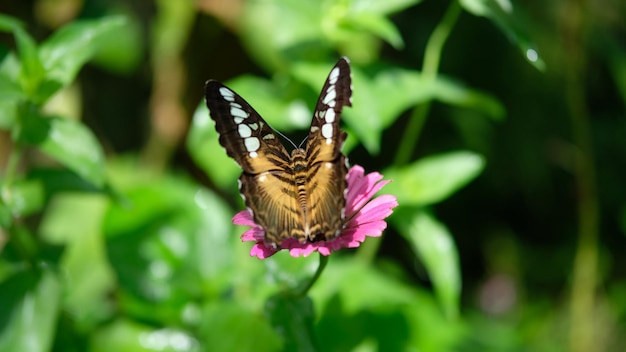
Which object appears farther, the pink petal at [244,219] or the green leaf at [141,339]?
the green leaf at [141,339]

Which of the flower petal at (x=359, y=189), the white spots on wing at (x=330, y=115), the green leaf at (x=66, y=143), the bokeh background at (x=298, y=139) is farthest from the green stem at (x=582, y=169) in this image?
the green leaf at (x=66, y=143)

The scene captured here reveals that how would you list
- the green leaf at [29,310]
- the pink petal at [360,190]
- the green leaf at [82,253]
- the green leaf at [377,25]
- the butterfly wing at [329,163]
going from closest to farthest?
the butterfly wing at [329,163]
the pink petal at [360,190]
the green leaf at [29,310]
the green leaf at [377,25]
the green leaf at [82,253]

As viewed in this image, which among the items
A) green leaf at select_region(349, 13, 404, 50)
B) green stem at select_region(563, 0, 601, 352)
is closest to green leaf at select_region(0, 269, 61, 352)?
green leaf at select_region(349, 13, 404, 50)

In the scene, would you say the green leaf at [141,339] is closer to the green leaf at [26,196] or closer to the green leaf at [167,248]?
the green leaf at [167,248]

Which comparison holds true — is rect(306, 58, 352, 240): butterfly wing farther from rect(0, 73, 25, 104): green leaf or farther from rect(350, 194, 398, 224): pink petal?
rect(0, 73, 25, 104): green leaf

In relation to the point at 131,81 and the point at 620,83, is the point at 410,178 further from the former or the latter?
the point at 131,81

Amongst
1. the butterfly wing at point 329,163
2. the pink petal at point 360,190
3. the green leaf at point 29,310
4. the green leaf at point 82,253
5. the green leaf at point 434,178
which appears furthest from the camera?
the green leaf at point 82,253

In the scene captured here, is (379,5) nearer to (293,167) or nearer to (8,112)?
(293,167)
